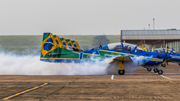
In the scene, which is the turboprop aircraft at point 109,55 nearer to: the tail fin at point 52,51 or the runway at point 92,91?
the tail fin at point 52,51

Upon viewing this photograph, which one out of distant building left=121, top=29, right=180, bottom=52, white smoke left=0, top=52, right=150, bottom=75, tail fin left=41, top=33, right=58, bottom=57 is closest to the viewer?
white smoke left=0, top=52, right=150, bottom=75

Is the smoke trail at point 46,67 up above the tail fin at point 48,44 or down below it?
below

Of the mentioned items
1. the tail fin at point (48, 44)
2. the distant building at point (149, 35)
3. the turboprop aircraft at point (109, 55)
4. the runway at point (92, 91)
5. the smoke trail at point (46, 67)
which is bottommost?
the runway at point (92, 91)

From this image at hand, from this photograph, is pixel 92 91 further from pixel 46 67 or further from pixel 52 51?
pixel 46 67

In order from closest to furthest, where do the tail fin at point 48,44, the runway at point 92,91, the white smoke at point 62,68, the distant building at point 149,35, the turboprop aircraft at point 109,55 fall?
the runway at point 92,91, the turboprop aircraft at point 109,55, the white smoke at point 62,68, the tail fin at point 48,44, the distant building at point 149,35

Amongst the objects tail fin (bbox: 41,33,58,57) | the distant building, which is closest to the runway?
tail fin (bbox: 41,33,58,57)

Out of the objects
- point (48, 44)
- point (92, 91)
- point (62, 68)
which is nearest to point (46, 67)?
point (62, 68)

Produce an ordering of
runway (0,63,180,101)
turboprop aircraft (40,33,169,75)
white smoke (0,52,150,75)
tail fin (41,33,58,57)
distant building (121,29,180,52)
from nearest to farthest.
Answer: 1. runway (0,63,180,101)
2. turboprop aircraft (40,33,169,75)
3. white smoke (0,52,150,75)
4. tail fin (41,33,58,57)
5. distant building (121,29,180,52)

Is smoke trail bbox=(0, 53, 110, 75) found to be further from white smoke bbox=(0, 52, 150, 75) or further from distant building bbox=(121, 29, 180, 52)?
distant building bbox=(121, 29, 180, 52)

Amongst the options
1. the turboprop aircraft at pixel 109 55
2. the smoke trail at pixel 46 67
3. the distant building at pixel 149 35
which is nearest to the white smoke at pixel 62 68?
the smoke trail at pixel 46 67

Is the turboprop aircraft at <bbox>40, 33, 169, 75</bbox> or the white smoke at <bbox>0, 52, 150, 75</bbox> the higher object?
the turboprop aircraft at <bbox>40, 33, 169, 75</bbox>

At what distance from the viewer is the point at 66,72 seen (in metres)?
16.8

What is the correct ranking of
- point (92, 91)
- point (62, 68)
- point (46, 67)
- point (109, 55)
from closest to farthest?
point (92, 91) → point (109, 55) → point (62, 68) → point (46, 67)

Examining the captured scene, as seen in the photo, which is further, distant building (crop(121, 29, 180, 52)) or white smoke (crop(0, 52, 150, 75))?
distant building (crop(121, 29, 180, 52))
